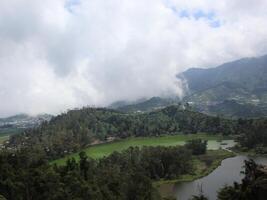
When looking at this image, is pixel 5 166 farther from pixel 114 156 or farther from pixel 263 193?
pixel 263 193

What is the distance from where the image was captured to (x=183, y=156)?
13438 centimetres

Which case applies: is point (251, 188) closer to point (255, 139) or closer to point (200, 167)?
point (200, 167)

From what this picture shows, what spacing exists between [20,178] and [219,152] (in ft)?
328

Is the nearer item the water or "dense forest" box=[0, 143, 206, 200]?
"dense forest" box=[0, 143, 206, 200]

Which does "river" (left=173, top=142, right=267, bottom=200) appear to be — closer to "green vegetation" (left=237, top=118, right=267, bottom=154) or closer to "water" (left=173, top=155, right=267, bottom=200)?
"water" (left=173, top=155, right=267, bottom=200)

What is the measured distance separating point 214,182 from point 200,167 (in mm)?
29214

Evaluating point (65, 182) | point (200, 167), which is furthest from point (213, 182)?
point (65, 182)

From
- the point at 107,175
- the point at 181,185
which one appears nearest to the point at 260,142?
the point at 181,185

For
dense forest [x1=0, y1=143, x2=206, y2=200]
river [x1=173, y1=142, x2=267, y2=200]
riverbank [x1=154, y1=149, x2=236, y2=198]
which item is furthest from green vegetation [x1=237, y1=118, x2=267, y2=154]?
dense forest [x1=0, y1=143, x2=206, y2=200]

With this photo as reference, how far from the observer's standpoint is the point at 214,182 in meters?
110

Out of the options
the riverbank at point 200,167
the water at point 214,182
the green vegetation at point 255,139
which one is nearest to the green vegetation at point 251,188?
the water at point 214,182

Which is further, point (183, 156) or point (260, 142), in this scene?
point (260, 142)

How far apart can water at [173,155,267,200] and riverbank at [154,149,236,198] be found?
224cm

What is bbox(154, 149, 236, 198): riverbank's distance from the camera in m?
113
